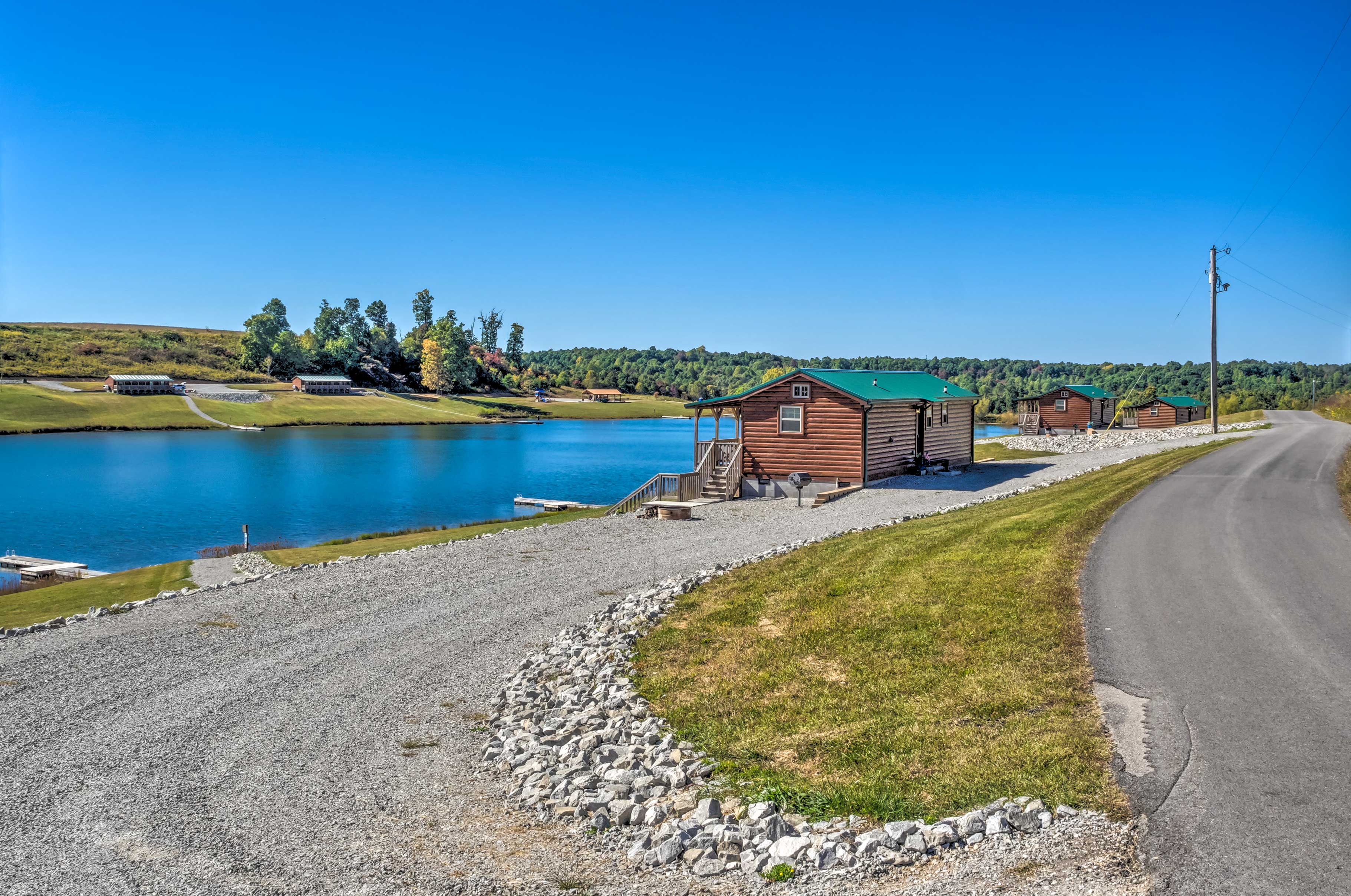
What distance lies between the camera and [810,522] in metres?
23.7

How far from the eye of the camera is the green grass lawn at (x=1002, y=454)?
45.2 meters

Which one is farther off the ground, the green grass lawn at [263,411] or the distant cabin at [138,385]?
the distant cabin at [138,385]

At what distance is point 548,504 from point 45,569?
Result: 19.0 m

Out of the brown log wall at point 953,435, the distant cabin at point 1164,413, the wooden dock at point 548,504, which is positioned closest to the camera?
the brown log wall at point 953,435

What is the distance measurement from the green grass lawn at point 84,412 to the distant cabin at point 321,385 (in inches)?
871

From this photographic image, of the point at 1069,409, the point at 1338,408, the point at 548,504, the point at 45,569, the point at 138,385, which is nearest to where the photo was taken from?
the point at 45,569

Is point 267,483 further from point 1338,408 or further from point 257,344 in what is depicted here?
point 257,344

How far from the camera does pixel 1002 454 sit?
1932 inches

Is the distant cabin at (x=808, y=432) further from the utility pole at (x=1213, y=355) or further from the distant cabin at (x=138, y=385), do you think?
the distant cabin at (x=138, y=385)

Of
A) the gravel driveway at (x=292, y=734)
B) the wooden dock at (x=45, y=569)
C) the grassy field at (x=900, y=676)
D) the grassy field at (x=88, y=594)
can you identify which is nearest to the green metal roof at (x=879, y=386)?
the gravel driveway at (x=292, y=734)

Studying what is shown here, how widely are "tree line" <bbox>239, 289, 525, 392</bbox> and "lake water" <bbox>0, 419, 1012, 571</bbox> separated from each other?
152 ft

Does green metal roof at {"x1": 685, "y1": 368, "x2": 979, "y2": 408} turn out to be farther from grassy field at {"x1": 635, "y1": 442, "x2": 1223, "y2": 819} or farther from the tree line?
the tree line

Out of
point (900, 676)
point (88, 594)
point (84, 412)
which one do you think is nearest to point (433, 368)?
point (84, 412)

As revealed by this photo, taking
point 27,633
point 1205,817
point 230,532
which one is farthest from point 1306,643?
point 230,532
